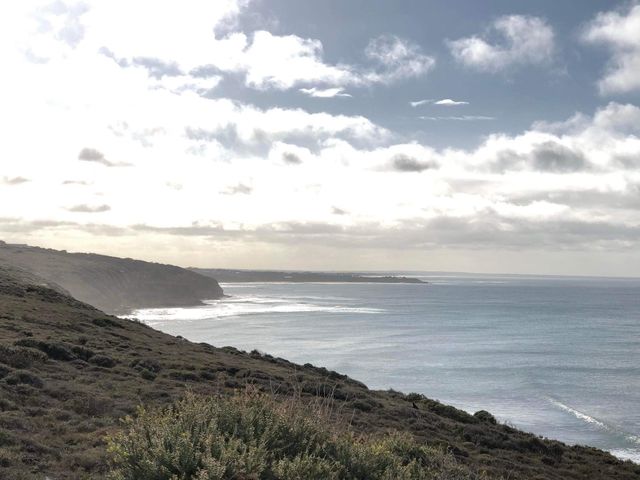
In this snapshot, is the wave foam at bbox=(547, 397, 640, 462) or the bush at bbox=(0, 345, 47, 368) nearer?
the bush at bbox=(0, 345, 47, 368)

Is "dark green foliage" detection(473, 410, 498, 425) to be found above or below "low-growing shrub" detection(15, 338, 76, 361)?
below

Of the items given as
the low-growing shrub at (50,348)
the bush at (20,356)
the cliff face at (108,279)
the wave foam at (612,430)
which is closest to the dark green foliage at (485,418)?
the wave foam at (612,430)

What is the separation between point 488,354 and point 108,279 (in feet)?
384

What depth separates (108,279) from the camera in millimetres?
159000

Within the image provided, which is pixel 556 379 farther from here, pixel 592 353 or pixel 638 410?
pixel 592 353

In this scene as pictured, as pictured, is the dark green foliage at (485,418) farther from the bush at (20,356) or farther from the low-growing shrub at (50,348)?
the bush at (20,356)

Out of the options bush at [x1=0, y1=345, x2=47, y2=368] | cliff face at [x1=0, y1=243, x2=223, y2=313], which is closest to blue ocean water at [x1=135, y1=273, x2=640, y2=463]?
cliff face at [x1=0, y1=243, x2=223, y2=313]

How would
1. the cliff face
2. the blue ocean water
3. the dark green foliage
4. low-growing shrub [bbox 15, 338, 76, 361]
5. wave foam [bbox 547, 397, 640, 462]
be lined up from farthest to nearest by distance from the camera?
the cliff face, the blue ocean water, wave foam [bbox 547, 397, 640, 462], the dark green foliage, low-growing shrub [bbox 15, 338, 76, 361]

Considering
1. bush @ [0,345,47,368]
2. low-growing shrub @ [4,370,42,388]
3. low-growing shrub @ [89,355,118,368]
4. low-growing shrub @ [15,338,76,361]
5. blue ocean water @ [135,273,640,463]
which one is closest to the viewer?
low-growing shrub @ [4,370,42,388]

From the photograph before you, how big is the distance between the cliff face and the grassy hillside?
92.0 m

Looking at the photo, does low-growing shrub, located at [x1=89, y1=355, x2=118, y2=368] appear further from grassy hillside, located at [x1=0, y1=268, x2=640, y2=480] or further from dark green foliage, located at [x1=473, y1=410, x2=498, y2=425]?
dark green foliage, located at [x1=473, y1=410, x2=498, y2=425]

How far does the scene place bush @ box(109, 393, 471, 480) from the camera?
20.8 feet

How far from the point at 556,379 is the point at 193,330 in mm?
61437

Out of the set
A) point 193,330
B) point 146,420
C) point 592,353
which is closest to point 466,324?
point 592,353
